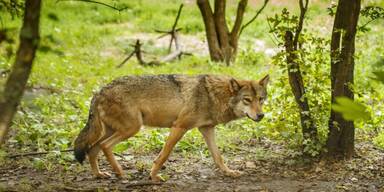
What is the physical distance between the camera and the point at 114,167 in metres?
7.29

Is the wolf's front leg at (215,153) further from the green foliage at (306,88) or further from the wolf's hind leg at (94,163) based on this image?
the wolf's hind leg at (94,163)

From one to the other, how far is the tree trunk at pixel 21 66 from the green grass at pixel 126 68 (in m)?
0.07

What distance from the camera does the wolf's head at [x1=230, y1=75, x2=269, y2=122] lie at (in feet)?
24.9

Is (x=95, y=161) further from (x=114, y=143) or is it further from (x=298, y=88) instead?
(x=298, y=88)

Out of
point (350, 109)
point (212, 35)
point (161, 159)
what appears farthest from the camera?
point (212, 35)

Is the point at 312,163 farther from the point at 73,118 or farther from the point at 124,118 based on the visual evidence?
the point at 73,118

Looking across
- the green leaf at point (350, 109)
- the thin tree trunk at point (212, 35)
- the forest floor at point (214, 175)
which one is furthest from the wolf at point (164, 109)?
the thin tree trunk at point (212, 35)

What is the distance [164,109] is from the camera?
754 cm

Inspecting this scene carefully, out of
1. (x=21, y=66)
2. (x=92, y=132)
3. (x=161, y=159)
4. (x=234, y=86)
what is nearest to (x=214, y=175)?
(x=161, y=159)

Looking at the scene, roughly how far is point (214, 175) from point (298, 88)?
1537mm

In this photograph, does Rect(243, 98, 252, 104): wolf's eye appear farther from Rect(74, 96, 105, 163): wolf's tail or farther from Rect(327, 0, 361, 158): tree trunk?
Rect(74, 96, 105, 163): wolf's tail

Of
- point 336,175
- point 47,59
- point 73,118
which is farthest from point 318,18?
point 336,175

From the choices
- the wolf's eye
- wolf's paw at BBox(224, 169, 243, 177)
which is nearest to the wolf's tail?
wolf's paw at BBox(224, 169, 243, 177)

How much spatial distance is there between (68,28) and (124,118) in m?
13.1
